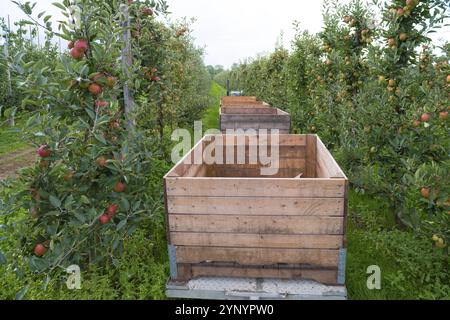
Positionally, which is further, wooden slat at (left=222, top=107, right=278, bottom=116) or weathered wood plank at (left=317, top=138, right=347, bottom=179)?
wooden slat at (left=222, top=107, right=278, bottom=116)

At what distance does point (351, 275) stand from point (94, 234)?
242 cm

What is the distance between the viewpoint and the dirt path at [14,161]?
26.2 feet

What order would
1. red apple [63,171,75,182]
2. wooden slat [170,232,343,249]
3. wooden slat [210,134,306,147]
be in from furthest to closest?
wooden slat [210,134,306,147] < red apple [63,171,75,182] < wooden slat [170,232,343,249]

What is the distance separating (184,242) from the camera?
2.77 metres

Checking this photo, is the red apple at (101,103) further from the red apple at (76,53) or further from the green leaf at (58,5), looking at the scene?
the green leaf at (58,5)

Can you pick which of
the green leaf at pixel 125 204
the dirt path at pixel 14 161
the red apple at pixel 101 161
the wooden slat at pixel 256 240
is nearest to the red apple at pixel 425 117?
the wooden slat at pixel 256 240

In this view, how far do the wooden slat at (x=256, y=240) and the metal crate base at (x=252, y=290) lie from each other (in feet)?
0.96

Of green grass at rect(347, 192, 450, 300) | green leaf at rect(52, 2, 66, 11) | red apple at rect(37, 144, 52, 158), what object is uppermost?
green leaf at rect(52, 2, 66, 11)

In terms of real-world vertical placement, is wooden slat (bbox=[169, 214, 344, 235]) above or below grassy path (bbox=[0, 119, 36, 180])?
above

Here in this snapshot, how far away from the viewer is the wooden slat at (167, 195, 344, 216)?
8.44 feet

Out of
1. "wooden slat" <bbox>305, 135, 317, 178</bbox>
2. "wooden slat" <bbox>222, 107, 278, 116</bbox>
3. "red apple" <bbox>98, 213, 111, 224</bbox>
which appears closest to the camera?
"red apple" <bbox>98, 213, 111, 224</bbox>

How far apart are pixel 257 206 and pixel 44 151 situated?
1595 millimetres

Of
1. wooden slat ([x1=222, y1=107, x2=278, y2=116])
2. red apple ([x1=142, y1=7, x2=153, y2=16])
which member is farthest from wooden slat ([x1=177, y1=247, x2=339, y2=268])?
wooden slat ([x1=222, y1=107, x2=278, y2=116])

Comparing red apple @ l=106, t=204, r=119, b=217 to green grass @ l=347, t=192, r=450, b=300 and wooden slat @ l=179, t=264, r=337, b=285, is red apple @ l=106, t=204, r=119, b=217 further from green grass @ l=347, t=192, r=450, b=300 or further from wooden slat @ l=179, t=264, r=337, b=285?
green grass @ l=347, t=192, r=450, b=300
